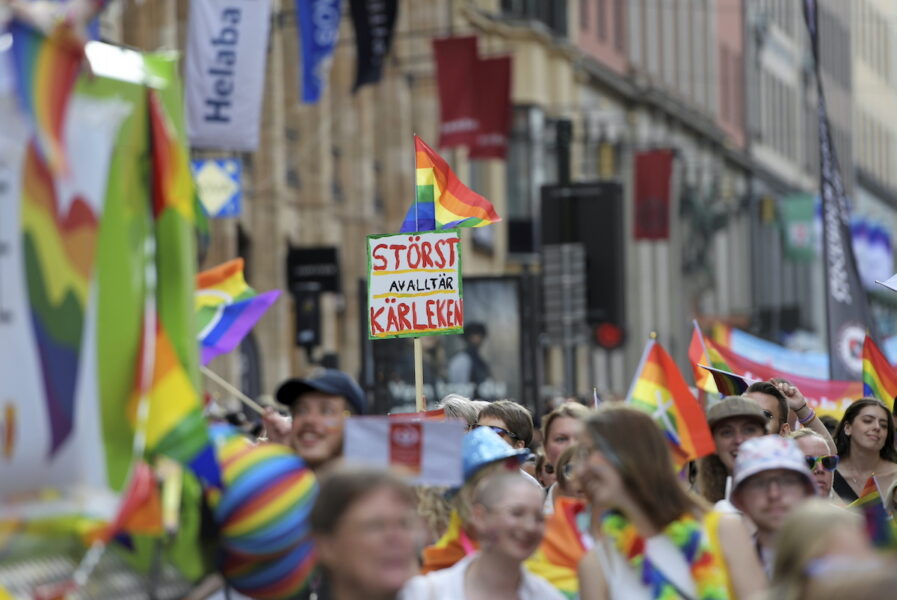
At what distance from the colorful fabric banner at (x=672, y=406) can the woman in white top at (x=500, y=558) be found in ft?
4.53

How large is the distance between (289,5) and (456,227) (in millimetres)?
23633

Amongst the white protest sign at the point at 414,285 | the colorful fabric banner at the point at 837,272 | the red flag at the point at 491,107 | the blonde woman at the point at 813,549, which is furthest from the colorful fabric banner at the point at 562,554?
the red flag at the point at 491,107

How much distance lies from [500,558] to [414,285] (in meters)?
5.13

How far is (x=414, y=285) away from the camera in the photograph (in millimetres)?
11422

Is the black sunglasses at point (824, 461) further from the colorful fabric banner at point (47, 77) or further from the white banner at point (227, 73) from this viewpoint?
the white banner at point (227, 73)

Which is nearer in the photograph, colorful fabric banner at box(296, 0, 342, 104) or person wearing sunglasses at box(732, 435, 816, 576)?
person wearing sunglasses at box(732, 435, 816, 576)

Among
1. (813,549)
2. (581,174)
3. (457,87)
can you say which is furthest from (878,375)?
(581,174)

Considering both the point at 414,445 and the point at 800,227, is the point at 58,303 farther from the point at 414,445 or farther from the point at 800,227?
the point at 800,227

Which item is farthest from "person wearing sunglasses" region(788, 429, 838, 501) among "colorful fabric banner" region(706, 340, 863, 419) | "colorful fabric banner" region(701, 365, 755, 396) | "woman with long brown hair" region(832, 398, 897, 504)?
"colorful fabric banner" region(706, 340, 863, 419)

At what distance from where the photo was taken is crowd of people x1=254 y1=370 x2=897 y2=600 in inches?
204

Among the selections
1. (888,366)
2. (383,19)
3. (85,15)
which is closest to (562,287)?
(383,19)

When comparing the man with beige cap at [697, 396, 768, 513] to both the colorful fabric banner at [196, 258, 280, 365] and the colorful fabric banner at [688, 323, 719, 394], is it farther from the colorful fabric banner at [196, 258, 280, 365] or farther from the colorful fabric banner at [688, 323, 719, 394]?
the colorful fabric banner at [688, 323, 719, 394]

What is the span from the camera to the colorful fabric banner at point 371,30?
97.0 ft

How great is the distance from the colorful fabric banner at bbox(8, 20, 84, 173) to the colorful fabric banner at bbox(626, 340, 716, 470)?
2976 millimetres
